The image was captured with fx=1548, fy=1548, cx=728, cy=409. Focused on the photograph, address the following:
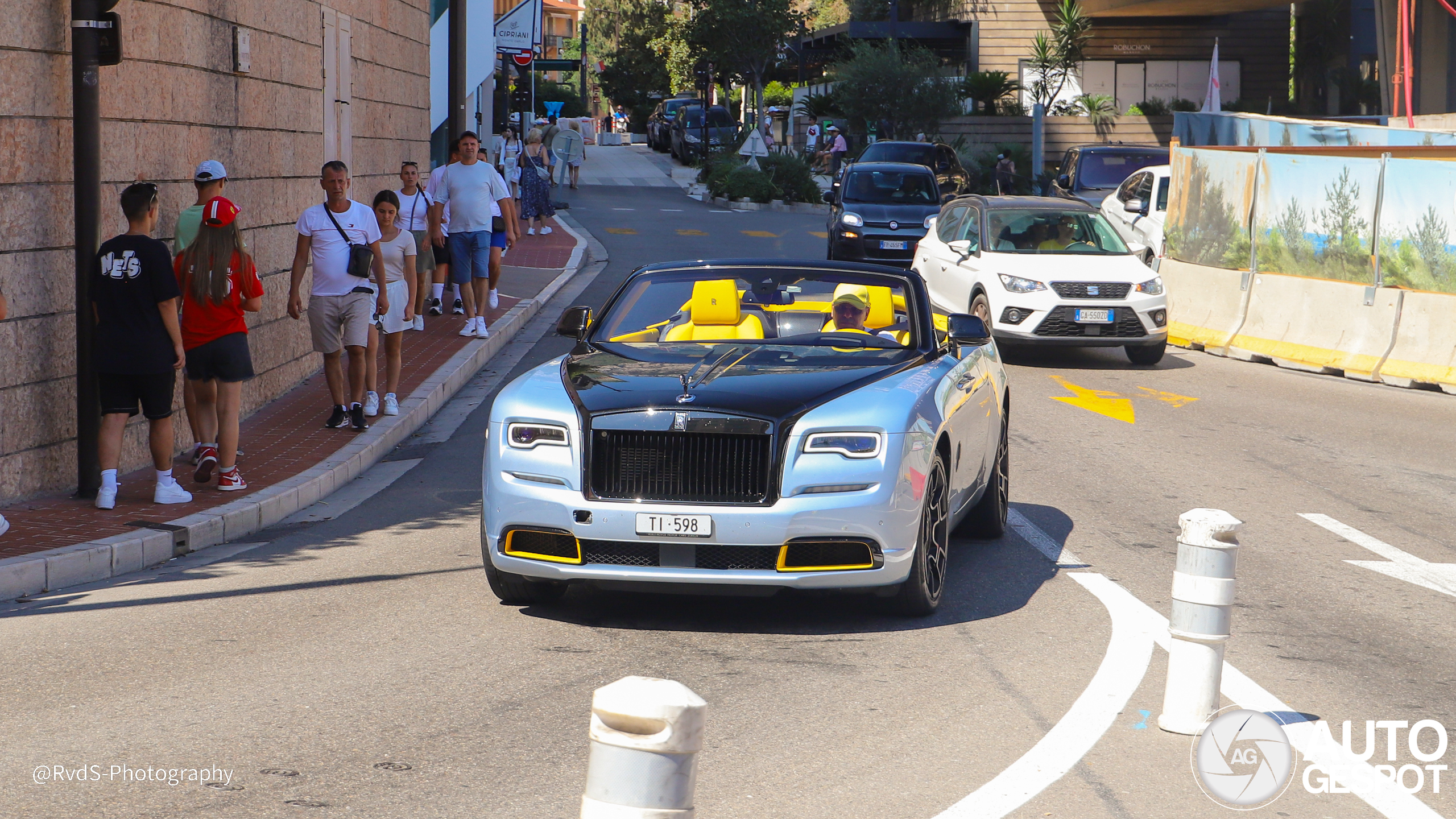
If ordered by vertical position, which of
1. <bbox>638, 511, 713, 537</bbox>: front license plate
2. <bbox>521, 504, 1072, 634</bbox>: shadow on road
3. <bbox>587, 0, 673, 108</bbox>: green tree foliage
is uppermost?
<bbox>587, 0, 673, 108</bbox>: green tree foliage

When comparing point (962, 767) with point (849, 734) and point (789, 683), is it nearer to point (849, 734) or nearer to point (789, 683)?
point (849, 734)

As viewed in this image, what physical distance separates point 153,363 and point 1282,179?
13.2 m

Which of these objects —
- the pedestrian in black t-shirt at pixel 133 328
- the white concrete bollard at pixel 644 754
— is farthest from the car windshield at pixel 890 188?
the white concrete bollard at pixel 644 754

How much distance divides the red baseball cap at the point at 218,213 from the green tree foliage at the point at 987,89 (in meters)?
45.2

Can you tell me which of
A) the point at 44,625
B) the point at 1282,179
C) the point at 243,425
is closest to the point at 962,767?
the point at 44,625

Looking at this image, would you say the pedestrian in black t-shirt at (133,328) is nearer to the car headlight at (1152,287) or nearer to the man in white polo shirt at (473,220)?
the man in white polo shirt at (473,220)

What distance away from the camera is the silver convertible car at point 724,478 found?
19.8 feet

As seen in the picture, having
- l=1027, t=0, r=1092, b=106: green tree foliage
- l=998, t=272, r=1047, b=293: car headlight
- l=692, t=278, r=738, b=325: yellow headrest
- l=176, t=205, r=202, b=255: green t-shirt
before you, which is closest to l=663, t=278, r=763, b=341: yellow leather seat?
l=692, t=278, r=738, b=325: yellow headrest

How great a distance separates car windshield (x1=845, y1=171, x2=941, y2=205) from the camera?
24.9m

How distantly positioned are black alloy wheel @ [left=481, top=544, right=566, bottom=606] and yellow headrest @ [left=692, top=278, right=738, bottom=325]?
5.36 feet

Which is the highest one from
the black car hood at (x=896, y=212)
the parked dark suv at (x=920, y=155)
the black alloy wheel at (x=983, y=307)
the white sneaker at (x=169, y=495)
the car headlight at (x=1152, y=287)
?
the parked dark suv at (x=920, y=155)

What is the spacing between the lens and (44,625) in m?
6.63

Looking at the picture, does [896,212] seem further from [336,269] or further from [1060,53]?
[1060,53]

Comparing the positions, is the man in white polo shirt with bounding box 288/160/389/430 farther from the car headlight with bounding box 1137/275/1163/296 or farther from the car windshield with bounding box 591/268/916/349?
the car headlight with bounding box 1137/275/1163/296
